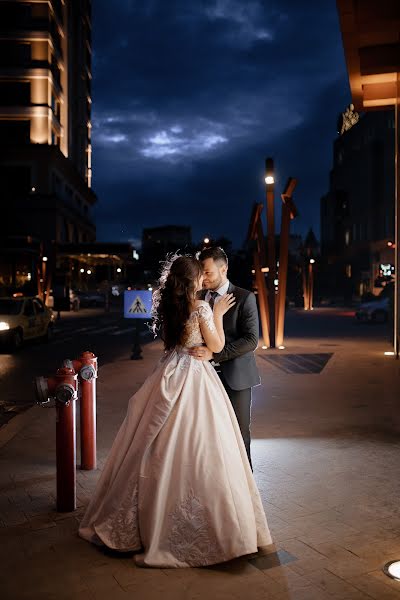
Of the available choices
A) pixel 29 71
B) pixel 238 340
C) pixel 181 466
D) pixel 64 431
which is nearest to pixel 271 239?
pixel 238 340

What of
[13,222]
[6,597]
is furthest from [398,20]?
[13,222]

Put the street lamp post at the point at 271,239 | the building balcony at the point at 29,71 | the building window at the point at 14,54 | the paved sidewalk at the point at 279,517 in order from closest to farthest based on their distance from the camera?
the paved sidewalk at the point at 279,517 < the street lamp post at the point at 271,239 < the building window at the point at 14,54 < the building balcony at the point at 29,71

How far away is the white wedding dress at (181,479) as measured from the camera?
3.81 metres

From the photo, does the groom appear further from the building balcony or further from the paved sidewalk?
the building balcony

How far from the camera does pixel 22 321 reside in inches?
731

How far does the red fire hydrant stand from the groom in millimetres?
1198

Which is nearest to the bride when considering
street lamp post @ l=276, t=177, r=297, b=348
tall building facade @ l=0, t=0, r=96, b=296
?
street lamp post @ l=276, t=177, r=297, b=348

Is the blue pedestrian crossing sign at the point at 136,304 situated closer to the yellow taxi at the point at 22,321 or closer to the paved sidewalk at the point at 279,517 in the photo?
the yellow taxi at the point at 22,321

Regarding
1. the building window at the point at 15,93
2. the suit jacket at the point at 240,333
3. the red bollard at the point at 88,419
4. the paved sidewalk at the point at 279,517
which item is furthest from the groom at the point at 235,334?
the building window at the point at 15,93

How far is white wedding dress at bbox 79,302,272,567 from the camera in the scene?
12.5 feet

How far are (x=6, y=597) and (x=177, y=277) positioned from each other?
84.1 inches

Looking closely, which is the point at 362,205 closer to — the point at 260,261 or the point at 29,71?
the point at 29,71

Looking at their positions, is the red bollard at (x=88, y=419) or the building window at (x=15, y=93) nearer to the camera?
the red bollard at (x=88, y=419)

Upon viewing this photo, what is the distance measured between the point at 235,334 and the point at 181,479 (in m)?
1.51
